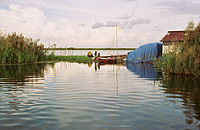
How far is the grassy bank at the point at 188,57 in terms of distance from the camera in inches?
543

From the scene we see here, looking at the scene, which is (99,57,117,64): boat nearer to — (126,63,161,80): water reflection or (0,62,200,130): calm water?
(126,63,161,80): water reflection

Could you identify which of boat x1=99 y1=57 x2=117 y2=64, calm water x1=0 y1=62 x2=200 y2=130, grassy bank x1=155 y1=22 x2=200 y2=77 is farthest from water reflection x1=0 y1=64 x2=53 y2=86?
boat x1=99 y1=57 x2=117 y2=64

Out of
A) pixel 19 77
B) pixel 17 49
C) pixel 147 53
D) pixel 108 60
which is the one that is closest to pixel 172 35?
pixel 147 53

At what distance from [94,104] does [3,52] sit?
21476mm

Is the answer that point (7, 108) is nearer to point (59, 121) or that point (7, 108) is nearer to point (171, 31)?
point (59, 121)

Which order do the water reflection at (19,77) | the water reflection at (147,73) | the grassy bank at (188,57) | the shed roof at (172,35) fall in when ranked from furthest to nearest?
the shed roof at (172,35), the water reflection at (147,73), the grassy bank at (188,57), the water reflection at (19,77)

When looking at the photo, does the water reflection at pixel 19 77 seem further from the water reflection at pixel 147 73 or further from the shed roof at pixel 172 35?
the shed roof at pixel 172 35

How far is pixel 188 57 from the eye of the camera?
1411 cm

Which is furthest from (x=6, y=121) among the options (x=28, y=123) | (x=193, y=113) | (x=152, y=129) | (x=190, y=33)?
(x=190, y=33)

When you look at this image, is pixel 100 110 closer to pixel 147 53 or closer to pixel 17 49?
pixel 17 49

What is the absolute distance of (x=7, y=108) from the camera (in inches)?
269

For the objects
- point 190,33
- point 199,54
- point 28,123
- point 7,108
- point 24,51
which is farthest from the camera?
point 24,51

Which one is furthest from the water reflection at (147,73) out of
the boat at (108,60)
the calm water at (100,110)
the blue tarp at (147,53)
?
the boat at (108,60)

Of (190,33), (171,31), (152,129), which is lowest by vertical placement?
(152,129)
